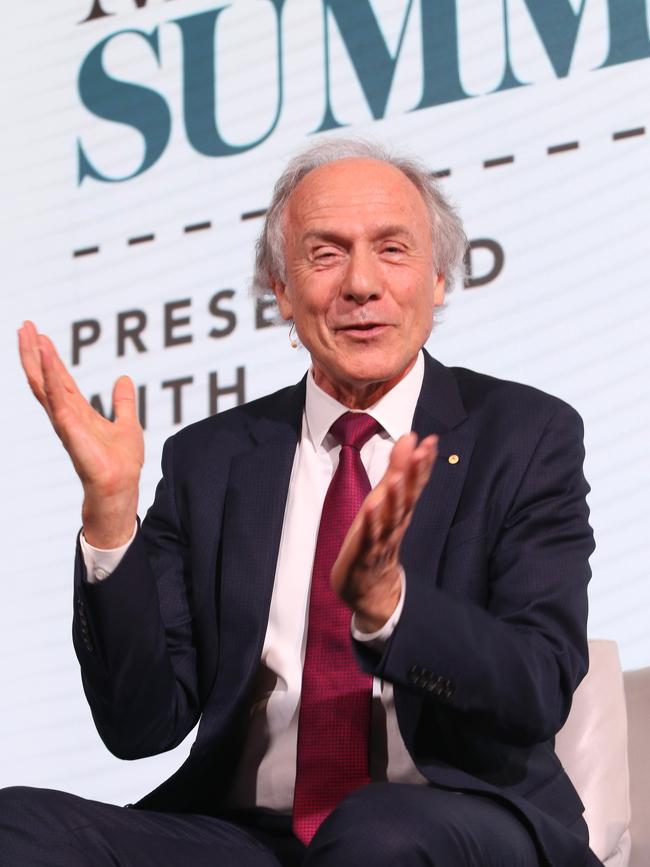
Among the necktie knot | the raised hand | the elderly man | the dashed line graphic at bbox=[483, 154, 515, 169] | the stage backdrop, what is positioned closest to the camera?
the raised hand

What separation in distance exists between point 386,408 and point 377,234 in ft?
0.78

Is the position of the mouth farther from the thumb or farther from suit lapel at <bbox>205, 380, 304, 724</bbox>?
the thumb

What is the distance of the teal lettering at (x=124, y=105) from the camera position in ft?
9.61

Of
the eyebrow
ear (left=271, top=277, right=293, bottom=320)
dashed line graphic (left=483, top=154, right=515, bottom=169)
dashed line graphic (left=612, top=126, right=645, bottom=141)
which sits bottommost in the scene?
ear (left=271, top=277, right=293, bottom=320)

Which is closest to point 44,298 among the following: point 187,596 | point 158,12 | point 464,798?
point 158,12

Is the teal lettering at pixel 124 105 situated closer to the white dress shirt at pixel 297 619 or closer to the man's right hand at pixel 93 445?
the white dress shirt at pixel 297 619

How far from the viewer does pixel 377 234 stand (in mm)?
1894

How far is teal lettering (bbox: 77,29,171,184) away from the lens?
115 inches

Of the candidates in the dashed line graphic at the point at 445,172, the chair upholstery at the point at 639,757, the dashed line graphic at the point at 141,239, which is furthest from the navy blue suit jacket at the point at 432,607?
the dashed line graphic at the point at 141,239

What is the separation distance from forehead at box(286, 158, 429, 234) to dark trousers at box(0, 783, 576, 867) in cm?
82

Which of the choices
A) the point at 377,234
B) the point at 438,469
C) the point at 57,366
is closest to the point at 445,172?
the point at 377,234

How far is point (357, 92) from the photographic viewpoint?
107 inches

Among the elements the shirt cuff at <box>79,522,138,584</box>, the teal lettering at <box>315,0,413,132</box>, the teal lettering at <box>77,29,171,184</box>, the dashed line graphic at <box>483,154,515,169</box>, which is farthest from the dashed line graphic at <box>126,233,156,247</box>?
the shirt cuff at <box>79,522,138,584</box>

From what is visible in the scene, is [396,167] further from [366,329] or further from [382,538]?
[382,538]
